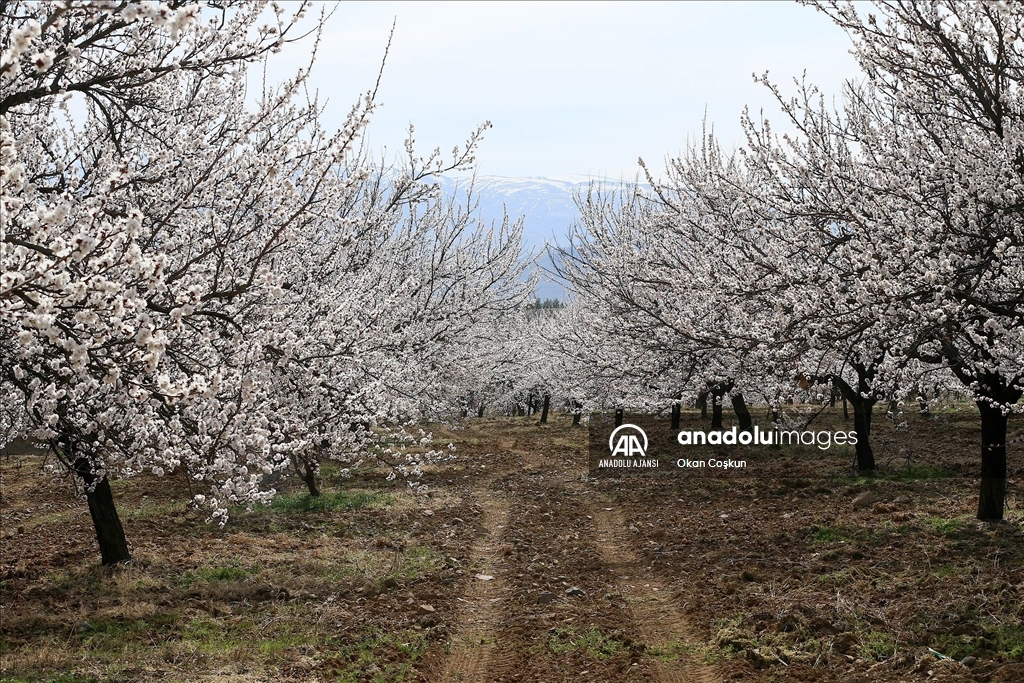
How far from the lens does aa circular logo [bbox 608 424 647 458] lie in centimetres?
2320

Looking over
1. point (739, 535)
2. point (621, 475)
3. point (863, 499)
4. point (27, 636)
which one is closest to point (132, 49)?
point (27, 636)

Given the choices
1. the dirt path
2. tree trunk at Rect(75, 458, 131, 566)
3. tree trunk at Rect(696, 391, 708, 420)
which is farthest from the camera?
tree trunk at Rect(696, 391, 708, 420)

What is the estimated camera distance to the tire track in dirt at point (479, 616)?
698 cm

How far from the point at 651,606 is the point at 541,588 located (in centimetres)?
137

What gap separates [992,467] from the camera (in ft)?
34.2

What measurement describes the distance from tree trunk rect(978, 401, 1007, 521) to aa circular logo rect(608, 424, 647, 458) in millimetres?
12261

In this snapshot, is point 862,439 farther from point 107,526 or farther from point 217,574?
point 107,526

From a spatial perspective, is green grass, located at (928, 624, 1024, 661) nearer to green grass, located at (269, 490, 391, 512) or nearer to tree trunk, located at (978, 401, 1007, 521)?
tree trunk, located at (978, 401, 1007, 521)

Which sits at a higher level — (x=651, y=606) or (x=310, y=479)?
(x=310, y=479)

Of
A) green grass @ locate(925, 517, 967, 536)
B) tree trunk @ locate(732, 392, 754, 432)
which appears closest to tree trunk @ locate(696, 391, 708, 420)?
tree trunk @ locate(732, 392, 754, 432)

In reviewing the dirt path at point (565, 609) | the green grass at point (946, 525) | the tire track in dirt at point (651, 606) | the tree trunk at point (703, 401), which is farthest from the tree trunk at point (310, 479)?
the green grass at point (946, 525)

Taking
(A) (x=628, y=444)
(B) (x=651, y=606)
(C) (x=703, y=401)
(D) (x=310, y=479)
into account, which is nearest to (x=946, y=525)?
(B) (x=651, y=606)

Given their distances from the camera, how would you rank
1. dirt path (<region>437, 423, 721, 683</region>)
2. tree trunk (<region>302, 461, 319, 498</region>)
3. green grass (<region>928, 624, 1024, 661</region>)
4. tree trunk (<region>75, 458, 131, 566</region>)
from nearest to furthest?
green grass (<region>928, 624, 1024, 661</region>)
dirt path (<region>437, 423, 721, 683</region>)
tree trunk (<region>75, 458, 131, 566</region>)
tree trunk (<region>302, 461, 319, 498</region>)

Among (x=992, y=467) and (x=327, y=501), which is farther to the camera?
(x=327, y=501)
